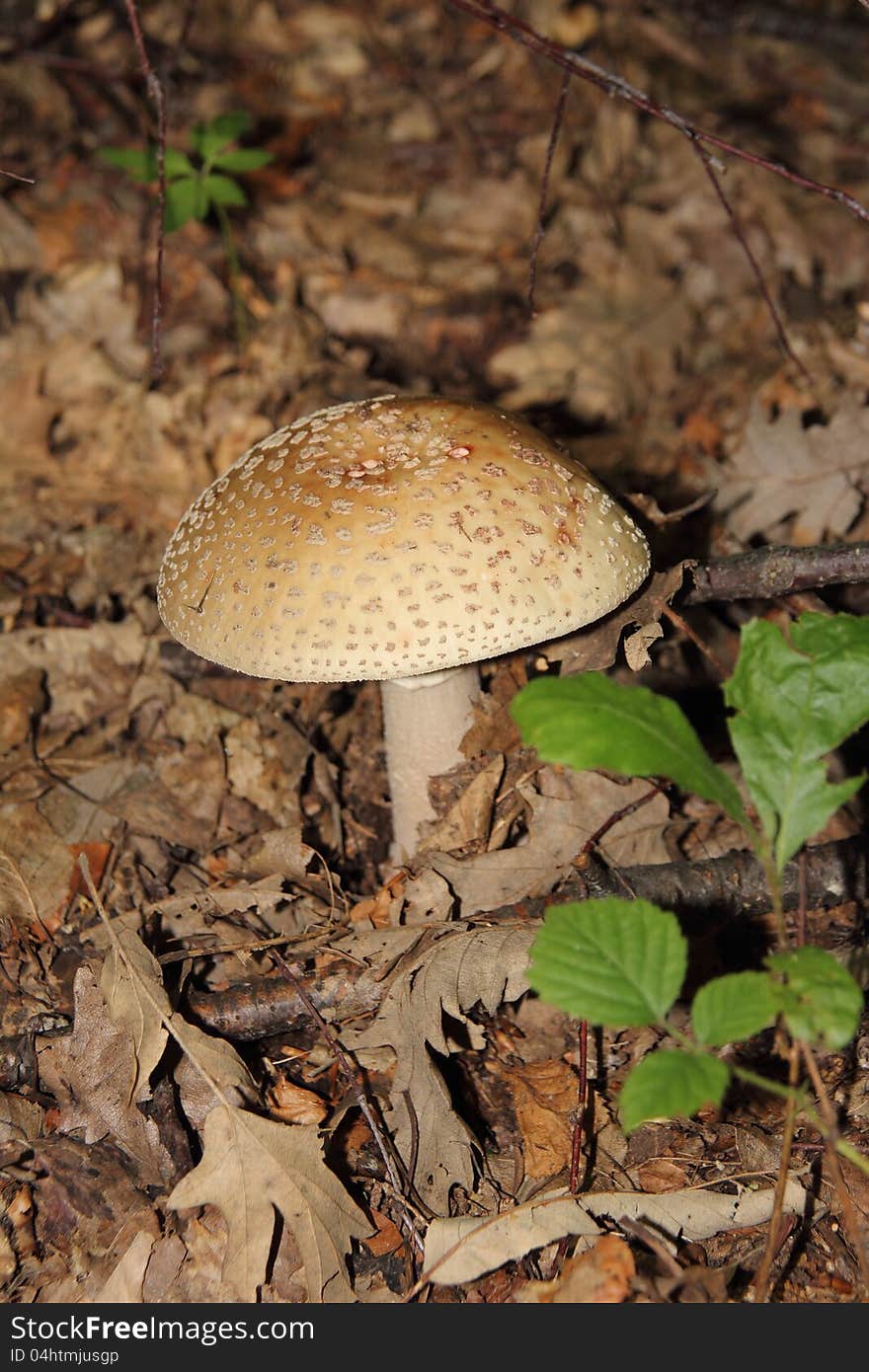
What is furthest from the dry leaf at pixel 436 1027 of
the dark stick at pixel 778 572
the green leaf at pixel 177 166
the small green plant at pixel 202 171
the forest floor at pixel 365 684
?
the green leaf at pixel 177 166

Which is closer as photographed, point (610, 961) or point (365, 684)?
point (610, 961)

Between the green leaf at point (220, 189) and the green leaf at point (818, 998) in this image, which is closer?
the green leaf at point (818, 998)

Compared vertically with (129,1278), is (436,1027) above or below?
above

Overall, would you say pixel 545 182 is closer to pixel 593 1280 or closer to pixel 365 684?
pixel 365 684

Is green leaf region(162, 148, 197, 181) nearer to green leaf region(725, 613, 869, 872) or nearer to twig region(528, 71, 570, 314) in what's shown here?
twig region(528, 71, 570, 314)

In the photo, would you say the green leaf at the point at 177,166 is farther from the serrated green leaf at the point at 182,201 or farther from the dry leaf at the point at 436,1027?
the dry leaf at the point at 436,1027

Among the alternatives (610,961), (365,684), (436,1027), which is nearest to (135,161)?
(365,684)
